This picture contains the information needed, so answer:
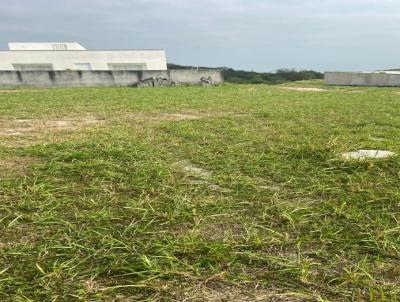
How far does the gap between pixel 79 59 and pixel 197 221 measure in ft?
81.9

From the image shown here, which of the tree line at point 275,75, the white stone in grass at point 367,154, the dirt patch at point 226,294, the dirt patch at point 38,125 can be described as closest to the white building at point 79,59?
the tree line at point 275,75

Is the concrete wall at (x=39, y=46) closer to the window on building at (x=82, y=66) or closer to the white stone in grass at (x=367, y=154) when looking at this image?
the window on building at (x=82, y=66)

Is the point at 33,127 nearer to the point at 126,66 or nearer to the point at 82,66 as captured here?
the point at 82,66

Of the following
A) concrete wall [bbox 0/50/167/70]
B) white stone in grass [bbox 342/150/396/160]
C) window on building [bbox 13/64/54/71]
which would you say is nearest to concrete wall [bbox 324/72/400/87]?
concrete wall [bbox 0/50/167/70]

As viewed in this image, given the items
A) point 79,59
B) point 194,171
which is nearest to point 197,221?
point 194,171

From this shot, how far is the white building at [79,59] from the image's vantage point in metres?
23.4

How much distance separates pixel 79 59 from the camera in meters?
24.7

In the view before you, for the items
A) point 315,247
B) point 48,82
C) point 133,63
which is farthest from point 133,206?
point 133,63

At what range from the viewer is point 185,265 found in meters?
1.44

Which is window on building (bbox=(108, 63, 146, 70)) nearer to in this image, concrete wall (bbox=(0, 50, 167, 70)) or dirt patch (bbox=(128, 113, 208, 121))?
concrete wall (bbox=(0, 50, 167, 70))

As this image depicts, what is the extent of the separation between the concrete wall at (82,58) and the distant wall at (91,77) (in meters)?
8.05

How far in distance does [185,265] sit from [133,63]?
84.7 ft

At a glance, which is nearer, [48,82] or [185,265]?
[185,265]

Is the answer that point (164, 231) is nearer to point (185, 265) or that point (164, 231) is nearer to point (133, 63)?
point (185, 265)
